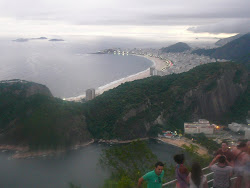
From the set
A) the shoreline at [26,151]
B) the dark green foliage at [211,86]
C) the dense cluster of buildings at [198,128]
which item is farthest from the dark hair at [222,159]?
the dark green foliage at [211,86]

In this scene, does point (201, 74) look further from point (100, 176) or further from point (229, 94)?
point (100, 176)

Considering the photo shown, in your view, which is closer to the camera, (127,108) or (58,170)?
(58,170)

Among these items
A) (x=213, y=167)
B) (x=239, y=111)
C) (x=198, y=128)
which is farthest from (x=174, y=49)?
(x=213, y=167)

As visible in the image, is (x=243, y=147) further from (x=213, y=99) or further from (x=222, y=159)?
(x=213, y=99)

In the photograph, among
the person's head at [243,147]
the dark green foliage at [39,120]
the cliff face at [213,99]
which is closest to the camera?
the person's head at [243,147]

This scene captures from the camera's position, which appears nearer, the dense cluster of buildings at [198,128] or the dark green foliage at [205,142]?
the dark green foliage at [205,142]

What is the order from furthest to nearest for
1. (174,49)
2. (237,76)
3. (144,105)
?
(174,49), (237,76), (144,105)

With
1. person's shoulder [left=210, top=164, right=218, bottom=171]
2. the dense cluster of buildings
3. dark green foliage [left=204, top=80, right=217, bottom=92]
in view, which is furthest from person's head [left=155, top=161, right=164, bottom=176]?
dark green foliage [left=204, top=80, right=217, bottom=92]

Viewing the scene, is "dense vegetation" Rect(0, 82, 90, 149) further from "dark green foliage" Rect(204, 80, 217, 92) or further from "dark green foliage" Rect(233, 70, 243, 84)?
"dark green foliage" Rect(233, 70, 243, 84)

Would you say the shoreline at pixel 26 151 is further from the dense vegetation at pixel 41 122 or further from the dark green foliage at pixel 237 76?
the dark green foliage at pixel 237 76
